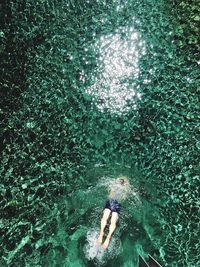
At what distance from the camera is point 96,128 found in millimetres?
10859

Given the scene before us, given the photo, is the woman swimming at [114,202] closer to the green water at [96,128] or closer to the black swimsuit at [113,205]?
the black swimsuit at [113,205]

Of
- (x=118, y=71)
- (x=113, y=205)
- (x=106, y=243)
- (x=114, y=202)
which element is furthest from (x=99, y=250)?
(x=118, y=71)

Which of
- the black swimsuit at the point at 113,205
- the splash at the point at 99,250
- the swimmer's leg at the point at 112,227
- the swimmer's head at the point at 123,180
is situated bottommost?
the splash at the point at 99,250

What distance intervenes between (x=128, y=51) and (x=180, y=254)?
7032mm

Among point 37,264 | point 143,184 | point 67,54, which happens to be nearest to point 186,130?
point 143,184

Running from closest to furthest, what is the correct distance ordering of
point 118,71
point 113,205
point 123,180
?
point 113,205 → point 123,180 → point 118,71

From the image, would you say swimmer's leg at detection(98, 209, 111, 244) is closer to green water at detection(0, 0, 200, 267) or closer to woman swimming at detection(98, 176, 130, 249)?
woman swimming at detection(98, 176, 130, 249)

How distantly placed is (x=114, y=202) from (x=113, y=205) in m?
0.11

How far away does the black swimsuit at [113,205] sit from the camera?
8999 mm

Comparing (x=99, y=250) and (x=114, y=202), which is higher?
(x=114, y=202)

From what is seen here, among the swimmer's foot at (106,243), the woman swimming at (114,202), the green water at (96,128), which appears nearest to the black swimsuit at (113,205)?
the woman swimming at (114,202)

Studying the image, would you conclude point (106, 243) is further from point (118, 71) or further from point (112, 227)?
point (118, 71)

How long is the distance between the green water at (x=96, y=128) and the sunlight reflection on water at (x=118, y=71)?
0.12 feet

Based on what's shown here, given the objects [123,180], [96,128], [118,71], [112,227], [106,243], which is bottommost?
[106,243]
